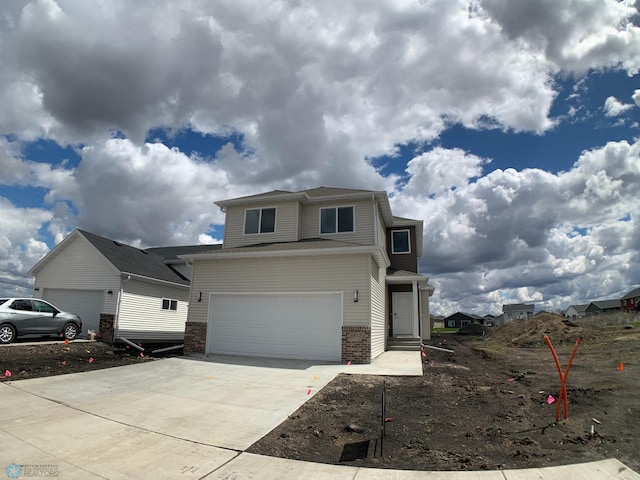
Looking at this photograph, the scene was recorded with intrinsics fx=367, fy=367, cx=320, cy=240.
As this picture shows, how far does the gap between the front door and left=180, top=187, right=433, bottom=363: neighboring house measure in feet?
4.10

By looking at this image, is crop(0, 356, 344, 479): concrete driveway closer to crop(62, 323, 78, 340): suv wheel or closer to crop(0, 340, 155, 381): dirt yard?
crop(0, 340, 155, 381): dirt yard

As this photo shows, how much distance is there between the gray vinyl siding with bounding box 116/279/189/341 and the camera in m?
17.5

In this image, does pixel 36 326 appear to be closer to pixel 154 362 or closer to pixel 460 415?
pixel 154 362

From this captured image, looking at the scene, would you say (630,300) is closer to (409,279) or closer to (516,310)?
(516,310)

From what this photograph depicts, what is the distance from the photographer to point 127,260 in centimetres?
1922

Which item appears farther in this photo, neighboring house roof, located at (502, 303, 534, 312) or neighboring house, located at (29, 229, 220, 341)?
neighboring house roof, located at (502, 303, 534, 312)

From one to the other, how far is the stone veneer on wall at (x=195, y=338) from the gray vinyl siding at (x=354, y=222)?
19.0 feet

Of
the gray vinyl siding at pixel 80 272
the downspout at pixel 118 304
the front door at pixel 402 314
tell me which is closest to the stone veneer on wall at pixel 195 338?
the downspout at pixel 118 304

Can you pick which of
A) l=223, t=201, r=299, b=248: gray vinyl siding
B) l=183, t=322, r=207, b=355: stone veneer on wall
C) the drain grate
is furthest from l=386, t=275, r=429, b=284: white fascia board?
the drain grate

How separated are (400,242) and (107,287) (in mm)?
15116

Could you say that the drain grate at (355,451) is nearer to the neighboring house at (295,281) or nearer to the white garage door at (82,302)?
the neighboring house at (295,281)

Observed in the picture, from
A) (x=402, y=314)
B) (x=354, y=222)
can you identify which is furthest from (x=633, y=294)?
(x=354, y=222)

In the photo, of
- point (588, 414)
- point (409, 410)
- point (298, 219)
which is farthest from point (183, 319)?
point (588, 414)

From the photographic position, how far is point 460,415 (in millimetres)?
6324
